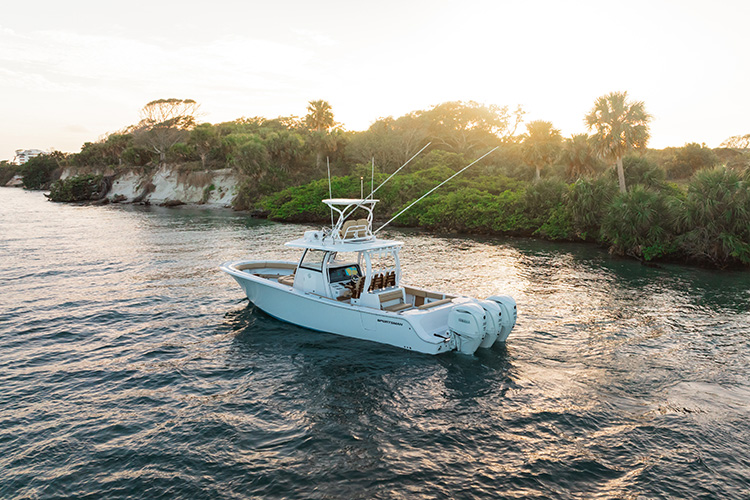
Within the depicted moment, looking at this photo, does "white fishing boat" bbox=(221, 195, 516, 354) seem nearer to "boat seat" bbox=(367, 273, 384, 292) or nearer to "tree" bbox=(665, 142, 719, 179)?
"boat seat" bbox=(367, 273, 384, 292)

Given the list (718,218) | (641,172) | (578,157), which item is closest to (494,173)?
(578,157)

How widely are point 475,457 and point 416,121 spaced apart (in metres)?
76.0

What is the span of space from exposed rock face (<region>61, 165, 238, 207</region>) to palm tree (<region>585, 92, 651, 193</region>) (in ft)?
171

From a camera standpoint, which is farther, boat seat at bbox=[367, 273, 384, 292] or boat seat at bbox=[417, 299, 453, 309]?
boat seat at bbox=[367, 273, 384, 292]

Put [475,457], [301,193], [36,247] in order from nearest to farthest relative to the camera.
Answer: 1. [475,457]
2. [36,247]
3. [301,193]

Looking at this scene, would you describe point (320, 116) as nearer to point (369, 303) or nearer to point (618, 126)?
point (618, 126)

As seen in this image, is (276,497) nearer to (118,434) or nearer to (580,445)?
(118,434)

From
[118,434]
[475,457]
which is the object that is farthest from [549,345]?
[118,434]

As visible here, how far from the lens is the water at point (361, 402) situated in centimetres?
820

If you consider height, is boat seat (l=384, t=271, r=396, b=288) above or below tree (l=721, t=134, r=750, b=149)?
below

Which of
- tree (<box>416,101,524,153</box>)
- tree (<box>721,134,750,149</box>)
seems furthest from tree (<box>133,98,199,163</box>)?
tree (<box>721,134,750,149</box>)

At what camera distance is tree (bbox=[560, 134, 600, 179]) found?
4525 centimetres

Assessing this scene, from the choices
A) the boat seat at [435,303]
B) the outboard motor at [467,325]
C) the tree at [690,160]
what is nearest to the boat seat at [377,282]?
the boat seat at [435,303]

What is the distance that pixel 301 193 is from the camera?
59.3 m
